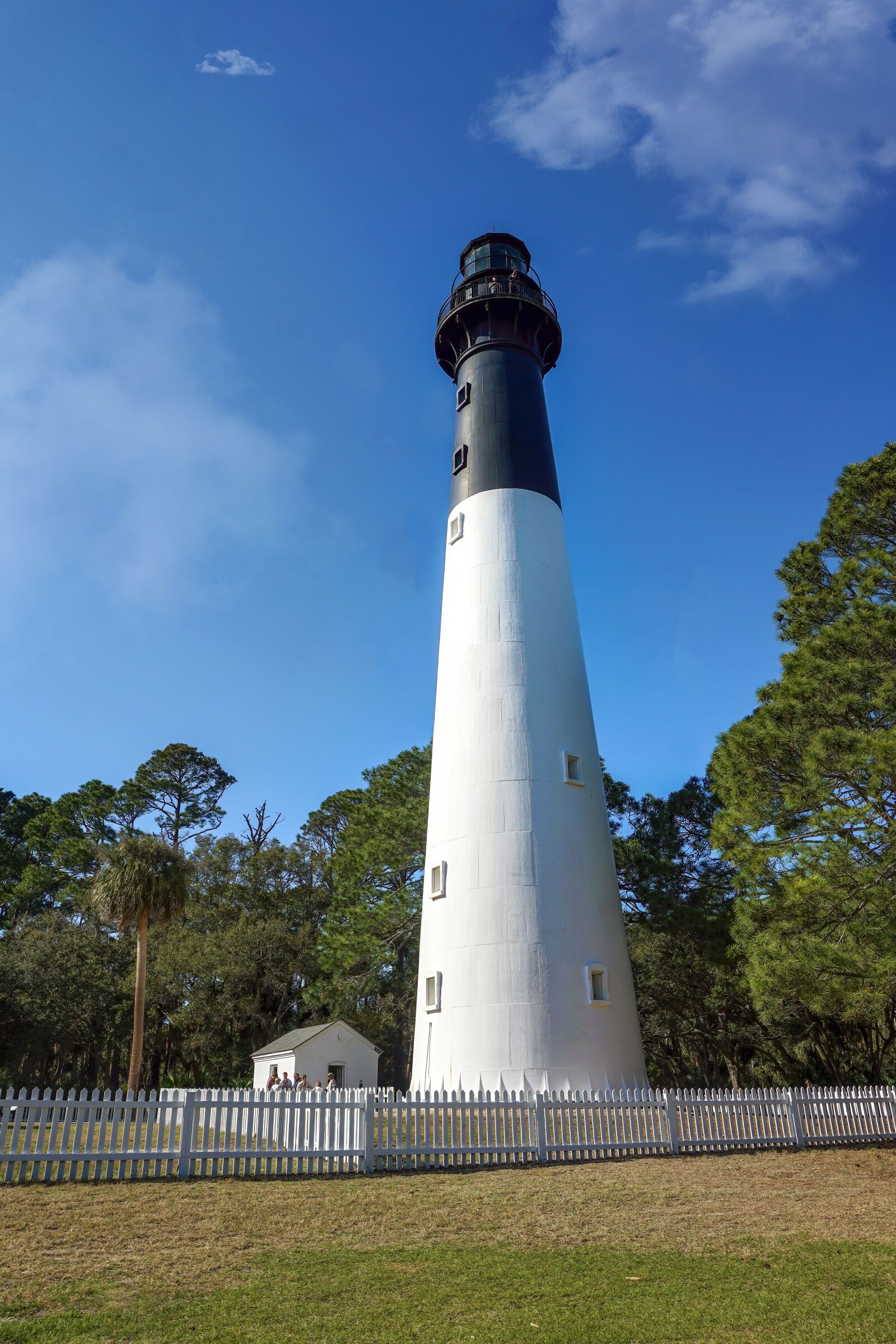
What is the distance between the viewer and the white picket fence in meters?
9.91

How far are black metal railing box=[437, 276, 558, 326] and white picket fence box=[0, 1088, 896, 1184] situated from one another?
17.9 m

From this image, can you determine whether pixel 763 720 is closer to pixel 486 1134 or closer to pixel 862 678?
pixel 862 678

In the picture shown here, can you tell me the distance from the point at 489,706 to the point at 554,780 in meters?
1.99

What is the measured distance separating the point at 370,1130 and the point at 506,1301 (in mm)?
5670

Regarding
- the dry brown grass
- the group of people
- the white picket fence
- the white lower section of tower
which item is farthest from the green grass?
the group of people

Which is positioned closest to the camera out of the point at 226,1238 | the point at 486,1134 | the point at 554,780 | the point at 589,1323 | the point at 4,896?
the point at 589,1323

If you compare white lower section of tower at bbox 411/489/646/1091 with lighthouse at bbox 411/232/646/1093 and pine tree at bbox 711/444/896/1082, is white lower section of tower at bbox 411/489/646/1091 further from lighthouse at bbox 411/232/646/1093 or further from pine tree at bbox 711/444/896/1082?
pine tree at bbox 711/444/896/1082

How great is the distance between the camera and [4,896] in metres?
42.8

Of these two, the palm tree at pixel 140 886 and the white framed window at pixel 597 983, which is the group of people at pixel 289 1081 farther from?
the palm tree at pixel 140 886

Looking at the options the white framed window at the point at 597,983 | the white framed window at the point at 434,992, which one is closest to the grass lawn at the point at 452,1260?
the white framed window at the point at 597,983

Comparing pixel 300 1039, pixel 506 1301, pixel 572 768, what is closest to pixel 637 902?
pixel 572 768

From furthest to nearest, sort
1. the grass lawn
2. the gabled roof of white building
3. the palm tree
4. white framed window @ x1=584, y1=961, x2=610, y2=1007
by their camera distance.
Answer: the palm tree → the gabled roof of white building → white framed window @ x1=584, y1=961, x2=610, y2=1007 → the grass lawn

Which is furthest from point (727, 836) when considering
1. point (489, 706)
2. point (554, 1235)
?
point (554, 1235)

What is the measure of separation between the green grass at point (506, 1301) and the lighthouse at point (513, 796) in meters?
6.31
